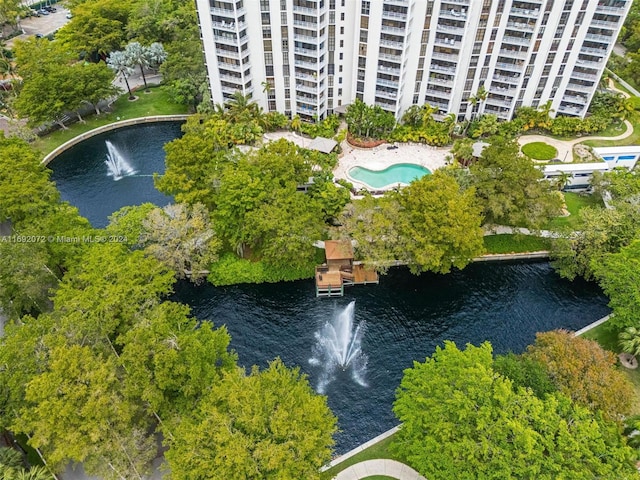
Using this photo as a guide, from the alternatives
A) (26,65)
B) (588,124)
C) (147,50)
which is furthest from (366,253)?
(26,65)

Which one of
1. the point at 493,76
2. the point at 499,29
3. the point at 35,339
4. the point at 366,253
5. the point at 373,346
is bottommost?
the point at 373,346

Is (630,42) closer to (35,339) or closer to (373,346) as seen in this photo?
(373,346)

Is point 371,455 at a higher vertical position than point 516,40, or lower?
lower

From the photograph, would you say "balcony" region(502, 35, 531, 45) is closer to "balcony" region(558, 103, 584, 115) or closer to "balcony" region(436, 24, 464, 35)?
"balcony" region(436, 24, 464, 35)

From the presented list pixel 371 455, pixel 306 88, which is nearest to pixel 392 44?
pixel 306 88

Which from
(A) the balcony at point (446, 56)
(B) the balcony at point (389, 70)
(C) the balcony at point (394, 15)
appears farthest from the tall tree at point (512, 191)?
(C) the balcony at point (394, 15)

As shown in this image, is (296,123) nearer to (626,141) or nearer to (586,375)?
(626,141)
